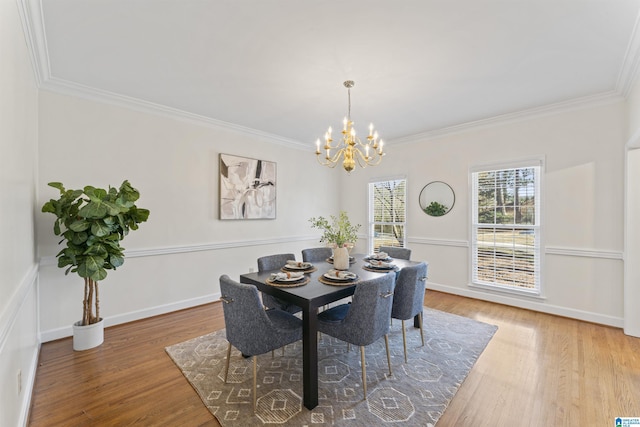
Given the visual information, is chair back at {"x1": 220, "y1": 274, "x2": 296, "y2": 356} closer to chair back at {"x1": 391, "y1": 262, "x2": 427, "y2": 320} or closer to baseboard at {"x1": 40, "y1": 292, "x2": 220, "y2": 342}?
chair back at {"x1": 391, "y1": 262, "x2": 427, "y2": 320}

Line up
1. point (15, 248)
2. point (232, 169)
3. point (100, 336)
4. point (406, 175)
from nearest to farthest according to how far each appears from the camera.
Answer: point (15, 248), point (100, 336), point (232, 169), point (406, 175)

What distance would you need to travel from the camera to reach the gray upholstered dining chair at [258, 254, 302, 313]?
112 inches

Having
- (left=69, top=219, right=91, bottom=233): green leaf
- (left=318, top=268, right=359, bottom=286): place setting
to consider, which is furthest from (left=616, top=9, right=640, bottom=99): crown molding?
(left=69, top=219, right=91, bottom=233): green leaf

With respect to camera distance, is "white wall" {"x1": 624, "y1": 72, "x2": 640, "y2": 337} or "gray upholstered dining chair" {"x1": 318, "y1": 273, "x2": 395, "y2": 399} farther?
"white wall" {"x1": 624, "y1": 72, "x2": 640, "y2": 337}

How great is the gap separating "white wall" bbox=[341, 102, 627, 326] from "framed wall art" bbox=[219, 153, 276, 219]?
3.09 meters

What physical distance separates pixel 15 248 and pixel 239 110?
2.71 m

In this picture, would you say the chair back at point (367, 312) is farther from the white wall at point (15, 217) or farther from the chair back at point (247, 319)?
the white wall at point (15, 217)

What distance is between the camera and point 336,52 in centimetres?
239

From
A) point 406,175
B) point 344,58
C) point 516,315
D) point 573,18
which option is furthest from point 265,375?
point 406,175

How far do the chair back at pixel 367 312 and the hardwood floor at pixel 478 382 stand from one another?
0.73m

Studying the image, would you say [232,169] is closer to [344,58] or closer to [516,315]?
[344,58]

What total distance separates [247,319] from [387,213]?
4.11m

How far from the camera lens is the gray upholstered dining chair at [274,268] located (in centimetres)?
285

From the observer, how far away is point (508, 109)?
375cm
